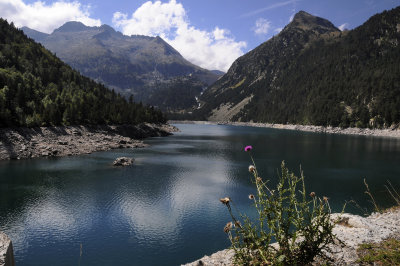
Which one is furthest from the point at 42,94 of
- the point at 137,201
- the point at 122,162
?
the point at 137,201

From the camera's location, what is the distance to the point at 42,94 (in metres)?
118

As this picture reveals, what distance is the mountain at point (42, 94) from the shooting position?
8800cm

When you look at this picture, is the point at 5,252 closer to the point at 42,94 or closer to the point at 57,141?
the point at 57,141

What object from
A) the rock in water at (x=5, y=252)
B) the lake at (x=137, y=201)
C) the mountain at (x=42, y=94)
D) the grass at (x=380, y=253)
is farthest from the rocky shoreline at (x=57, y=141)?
the grass at (x=380, y=253)

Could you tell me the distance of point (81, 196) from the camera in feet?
132

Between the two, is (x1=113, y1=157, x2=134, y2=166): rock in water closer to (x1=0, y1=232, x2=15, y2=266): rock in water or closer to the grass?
(x1=0, y1=232, x2=15, y2=266): rock in water

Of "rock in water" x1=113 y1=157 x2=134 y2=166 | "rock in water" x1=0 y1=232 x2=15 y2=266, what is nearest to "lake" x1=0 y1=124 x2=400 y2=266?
"rock in water" x1=113 y1=157 x2=134 y2=166

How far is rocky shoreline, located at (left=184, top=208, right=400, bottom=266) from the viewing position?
11770 millimetres

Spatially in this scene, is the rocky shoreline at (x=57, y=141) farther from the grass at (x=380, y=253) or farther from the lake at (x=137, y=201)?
the grass at (x=380, y=253)

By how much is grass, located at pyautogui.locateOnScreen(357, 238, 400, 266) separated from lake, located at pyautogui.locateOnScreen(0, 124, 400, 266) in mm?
7049

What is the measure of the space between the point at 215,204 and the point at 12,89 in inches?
3765

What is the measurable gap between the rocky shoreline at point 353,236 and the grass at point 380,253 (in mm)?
314

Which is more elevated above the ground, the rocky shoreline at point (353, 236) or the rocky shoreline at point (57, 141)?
the rocky shoreline at point (353, 236)

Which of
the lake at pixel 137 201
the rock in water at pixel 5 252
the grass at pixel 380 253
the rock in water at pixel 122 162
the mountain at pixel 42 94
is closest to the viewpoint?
the grass at pixel 380 253
